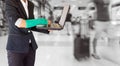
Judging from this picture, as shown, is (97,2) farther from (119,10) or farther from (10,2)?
(10,2)

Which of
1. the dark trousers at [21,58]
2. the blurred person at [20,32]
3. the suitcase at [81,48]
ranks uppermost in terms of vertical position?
the blurred person at [20,32]

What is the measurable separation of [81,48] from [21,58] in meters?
3.10

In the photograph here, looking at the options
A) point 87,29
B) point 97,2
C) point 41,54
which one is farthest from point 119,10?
point 41,54

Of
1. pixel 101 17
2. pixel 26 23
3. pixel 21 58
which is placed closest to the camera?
pixel 26 23

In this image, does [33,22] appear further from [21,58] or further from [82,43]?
[82,43]

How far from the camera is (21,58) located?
5.50 ft

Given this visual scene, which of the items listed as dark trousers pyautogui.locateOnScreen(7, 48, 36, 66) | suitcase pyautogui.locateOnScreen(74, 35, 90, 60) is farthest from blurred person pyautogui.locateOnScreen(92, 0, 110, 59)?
dark trousers pyautogui.locateOnScreen(7, 48, 36, 66)

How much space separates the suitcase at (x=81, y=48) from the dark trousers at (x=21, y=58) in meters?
2.91

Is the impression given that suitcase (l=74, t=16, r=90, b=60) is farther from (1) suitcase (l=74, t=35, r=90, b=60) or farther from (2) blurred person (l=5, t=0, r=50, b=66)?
(2) blurred person (l=5, t=0, r=50, b=66)

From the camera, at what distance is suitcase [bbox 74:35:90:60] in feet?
15.4

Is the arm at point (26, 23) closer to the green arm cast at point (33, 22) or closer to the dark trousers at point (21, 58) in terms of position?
the green arm cast at point (33, 22)

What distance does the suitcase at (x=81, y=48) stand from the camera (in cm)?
468

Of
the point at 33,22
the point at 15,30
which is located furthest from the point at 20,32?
the point at 33,22

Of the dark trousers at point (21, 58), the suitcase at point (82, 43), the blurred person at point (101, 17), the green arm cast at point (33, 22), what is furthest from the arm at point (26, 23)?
the blurred person at point (101, 17)
